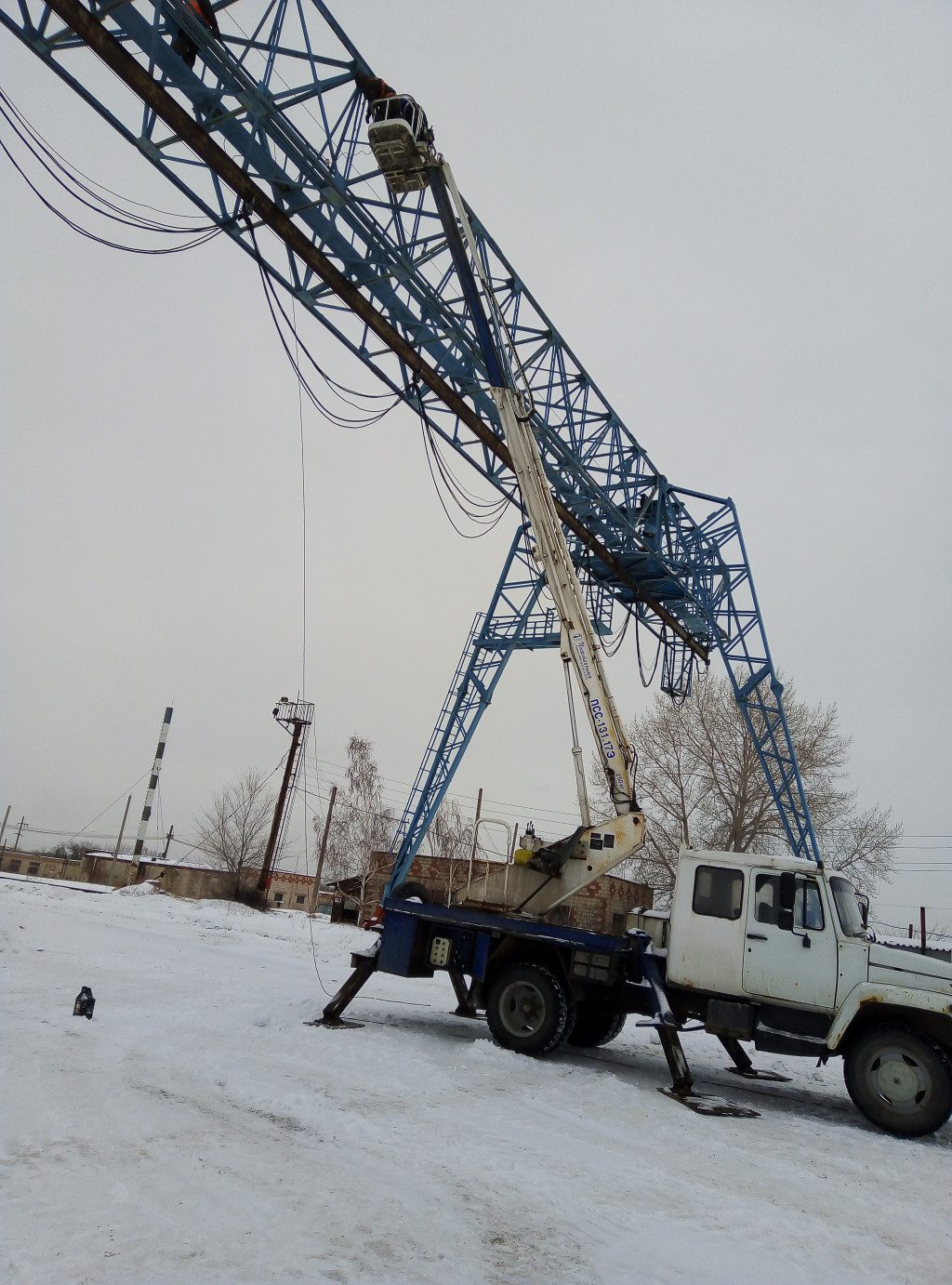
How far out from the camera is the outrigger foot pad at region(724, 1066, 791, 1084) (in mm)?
8828

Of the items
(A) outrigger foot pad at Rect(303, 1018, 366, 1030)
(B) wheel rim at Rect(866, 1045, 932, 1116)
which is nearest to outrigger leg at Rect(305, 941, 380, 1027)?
(A) outrigger foot pad at Rect(303, 1018, 366, 1030)

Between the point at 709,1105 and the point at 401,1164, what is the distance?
11.9 feet

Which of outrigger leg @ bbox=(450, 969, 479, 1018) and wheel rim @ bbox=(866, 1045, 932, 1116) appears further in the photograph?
outrigger leg @ bbox=(450, 969, 479, 1018)

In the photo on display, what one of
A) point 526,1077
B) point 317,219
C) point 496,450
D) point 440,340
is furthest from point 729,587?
point 526,1077

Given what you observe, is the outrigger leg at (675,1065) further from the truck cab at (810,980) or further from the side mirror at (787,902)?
the side mirror at (787,902)

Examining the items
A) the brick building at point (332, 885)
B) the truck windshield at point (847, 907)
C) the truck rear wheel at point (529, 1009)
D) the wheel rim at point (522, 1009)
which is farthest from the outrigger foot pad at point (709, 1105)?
the brick building at point (332, 885)

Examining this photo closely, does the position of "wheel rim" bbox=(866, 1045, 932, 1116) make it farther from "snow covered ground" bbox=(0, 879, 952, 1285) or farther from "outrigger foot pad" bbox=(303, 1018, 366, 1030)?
"outrigger foot pad" bbox=(303, 1018, 366, 1030)

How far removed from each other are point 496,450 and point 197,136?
18.1 feet

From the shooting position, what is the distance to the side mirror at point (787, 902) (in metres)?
7.70

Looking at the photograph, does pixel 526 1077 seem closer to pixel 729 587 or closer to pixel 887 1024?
pixel 887 1024

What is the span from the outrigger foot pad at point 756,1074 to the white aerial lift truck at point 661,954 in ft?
0.16

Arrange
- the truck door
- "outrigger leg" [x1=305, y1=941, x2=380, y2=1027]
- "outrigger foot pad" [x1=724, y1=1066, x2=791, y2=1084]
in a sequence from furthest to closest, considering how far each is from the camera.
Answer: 1. "outrigger foot pad" [x1=724, y1=1066, x2=791, y2=1084]
2. "outrigger leg" [x1=305, y1=941, x2=380, y2=1027]
3. the truck door

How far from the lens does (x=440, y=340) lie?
11.7 meters

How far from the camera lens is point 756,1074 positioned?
29.2 ft
